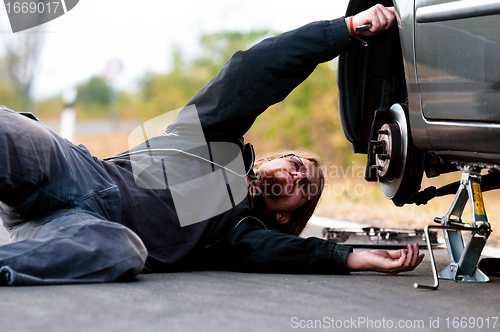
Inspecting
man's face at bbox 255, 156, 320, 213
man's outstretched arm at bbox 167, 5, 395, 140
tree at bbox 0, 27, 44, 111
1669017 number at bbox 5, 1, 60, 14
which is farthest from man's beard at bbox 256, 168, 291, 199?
tree at bbox 0, 27, 44, 111

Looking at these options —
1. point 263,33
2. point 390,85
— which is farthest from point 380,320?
point 263,33

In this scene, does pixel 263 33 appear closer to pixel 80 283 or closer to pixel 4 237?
pixel 4 237

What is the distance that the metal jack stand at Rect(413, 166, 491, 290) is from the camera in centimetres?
238

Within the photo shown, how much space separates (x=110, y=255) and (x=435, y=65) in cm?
148

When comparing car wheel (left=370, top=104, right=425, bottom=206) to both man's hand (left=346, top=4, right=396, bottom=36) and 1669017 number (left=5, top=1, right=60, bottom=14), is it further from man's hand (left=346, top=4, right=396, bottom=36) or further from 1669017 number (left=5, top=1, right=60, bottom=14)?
1669017 number (left=5, top=1, right=60, bottom=14)

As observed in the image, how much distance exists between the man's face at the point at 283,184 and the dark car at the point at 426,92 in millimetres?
376

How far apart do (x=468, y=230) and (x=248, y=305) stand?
41.4 inches

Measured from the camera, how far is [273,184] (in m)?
3.14

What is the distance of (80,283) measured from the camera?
2.09 meters

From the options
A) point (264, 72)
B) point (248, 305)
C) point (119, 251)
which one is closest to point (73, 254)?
point (119, 251)

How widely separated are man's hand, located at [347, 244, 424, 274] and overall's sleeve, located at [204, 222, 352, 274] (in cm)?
5

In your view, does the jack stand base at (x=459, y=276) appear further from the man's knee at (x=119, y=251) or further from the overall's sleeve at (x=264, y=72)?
the man's knee at (x=119, y=251)

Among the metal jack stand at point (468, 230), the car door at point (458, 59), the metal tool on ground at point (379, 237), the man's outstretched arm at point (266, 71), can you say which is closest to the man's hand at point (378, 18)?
the man's outstretched arm at point (266, 71)

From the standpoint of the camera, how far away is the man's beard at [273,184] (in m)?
3.12
